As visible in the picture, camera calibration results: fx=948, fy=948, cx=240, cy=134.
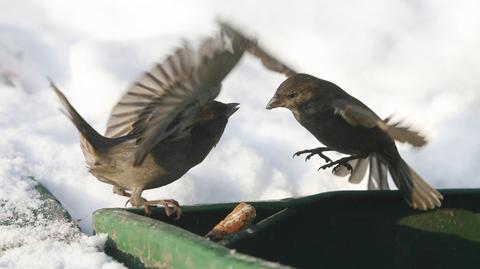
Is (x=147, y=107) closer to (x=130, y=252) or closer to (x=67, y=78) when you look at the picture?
(x=130, y=252)

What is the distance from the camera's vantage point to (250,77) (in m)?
7.66

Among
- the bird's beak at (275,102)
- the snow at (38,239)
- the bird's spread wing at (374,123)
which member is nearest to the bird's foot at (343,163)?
the bird's spread wing at (374,123)

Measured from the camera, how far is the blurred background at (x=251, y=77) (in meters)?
5.30

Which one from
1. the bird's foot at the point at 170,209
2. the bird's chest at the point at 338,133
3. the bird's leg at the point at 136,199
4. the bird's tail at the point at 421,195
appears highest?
the bird's chest at the point at 338,133

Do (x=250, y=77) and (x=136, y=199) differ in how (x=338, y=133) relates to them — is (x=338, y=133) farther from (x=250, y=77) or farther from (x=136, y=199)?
(x=250, y=77)

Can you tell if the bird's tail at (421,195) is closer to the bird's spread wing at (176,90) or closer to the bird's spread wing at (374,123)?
the bird's spread wing at (374,123)

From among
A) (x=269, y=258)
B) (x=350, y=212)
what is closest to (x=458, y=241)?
(x=350, y=212)

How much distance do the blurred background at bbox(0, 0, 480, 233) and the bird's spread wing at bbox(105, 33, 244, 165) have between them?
89 cm

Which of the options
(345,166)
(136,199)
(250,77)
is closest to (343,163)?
(345,166)

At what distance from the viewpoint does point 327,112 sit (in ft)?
14.8

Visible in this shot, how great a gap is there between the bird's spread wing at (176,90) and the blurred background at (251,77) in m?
0.89

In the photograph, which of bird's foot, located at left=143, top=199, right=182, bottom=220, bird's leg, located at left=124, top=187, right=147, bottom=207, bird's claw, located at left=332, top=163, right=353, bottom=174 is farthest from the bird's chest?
bird's foot, located at left=143, top=199, right=182, bottom=220

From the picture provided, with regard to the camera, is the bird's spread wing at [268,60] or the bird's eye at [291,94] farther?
the bird's spread wing at [268,60]

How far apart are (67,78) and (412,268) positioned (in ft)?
15.6
